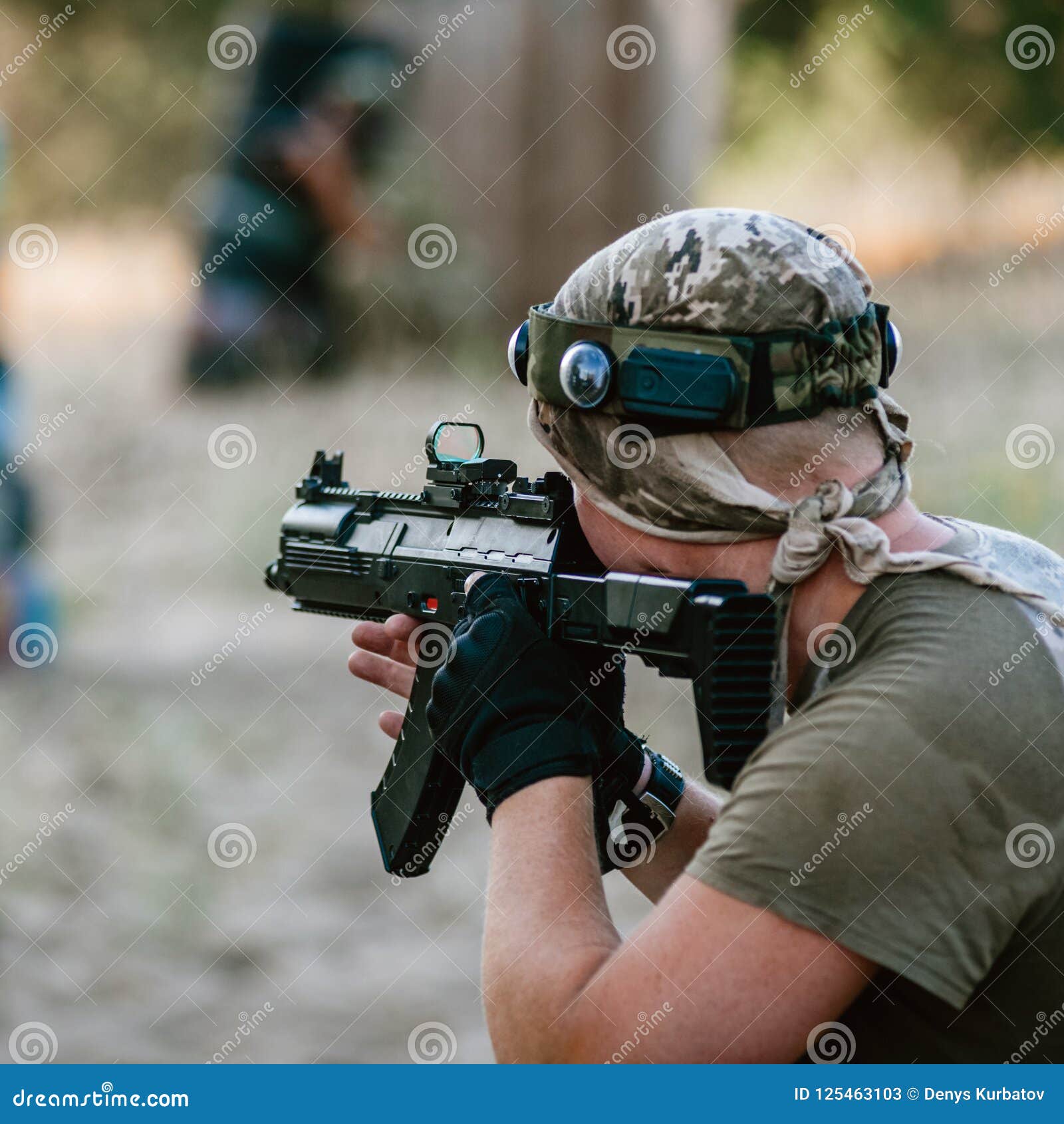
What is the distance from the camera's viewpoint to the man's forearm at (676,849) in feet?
7.56

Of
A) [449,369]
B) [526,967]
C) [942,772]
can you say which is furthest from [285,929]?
[449,369]

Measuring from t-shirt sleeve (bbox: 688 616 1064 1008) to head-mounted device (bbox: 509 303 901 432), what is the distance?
1.28 feet

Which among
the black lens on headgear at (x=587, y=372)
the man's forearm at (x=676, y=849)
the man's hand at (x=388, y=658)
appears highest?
the black lens on headgear at (x=587, y=372)

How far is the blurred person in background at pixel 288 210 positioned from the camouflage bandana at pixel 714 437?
25.4ft

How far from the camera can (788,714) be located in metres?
1.92

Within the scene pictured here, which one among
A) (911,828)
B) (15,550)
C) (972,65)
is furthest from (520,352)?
(972,65)

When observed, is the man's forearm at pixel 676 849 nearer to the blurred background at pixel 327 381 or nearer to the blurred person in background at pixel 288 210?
the blurred background at pixel 327 381

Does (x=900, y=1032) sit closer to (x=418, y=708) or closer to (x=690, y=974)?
(x=690, y=974)

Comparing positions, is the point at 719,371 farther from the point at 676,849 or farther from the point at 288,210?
the point at 288,210

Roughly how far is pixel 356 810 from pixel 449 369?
13.4ft

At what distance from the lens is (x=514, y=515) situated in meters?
2.27

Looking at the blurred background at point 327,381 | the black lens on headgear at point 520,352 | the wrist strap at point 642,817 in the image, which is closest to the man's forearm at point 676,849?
the wrist strap at point 642,817

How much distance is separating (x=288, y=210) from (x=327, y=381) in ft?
4.83

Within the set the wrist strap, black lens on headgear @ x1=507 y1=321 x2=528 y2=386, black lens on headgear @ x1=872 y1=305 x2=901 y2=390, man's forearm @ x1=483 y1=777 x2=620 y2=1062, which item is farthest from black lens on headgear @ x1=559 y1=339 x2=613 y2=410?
the wrist strap
